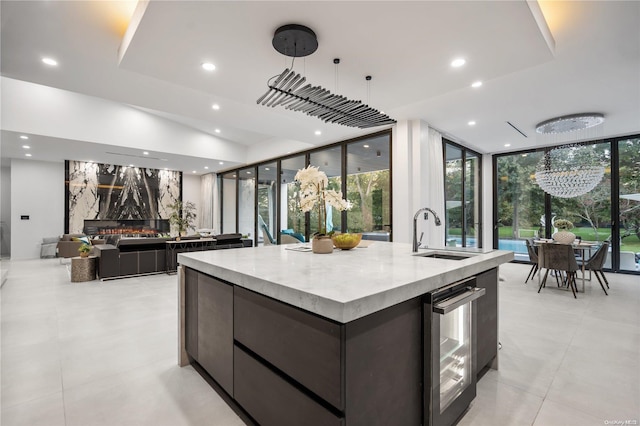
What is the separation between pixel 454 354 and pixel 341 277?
0.90m

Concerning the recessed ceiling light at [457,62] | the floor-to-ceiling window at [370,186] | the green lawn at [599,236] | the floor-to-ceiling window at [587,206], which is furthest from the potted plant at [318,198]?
the green lawn at [599,236]

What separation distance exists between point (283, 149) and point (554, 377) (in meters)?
7.31

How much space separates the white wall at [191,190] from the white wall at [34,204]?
3.75 meters

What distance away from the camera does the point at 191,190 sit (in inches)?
478

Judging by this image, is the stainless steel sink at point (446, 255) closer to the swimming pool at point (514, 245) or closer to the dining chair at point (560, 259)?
the dining chair at point (560, 259)

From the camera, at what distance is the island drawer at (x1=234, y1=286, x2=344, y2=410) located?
1140 millimetres

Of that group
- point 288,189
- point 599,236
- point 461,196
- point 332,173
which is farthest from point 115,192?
point 599,236

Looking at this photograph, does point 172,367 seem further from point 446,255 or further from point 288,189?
point 288,189

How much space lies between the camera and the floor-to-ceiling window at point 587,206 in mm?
5984

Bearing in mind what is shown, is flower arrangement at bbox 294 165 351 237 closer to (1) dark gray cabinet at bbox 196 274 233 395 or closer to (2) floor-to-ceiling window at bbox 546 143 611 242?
(1) dark gray cabinet at bbox 196 274 233 395

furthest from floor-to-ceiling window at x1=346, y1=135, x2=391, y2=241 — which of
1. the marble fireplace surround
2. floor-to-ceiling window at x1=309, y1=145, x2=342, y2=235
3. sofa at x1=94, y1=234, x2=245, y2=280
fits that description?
the marble fireplace surround

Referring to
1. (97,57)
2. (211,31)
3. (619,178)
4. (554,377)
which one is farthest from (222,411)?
(619,178)

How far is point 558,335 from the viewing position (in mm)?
2994

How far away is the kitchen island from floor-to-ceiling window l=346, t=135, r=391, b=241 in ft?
12.8
